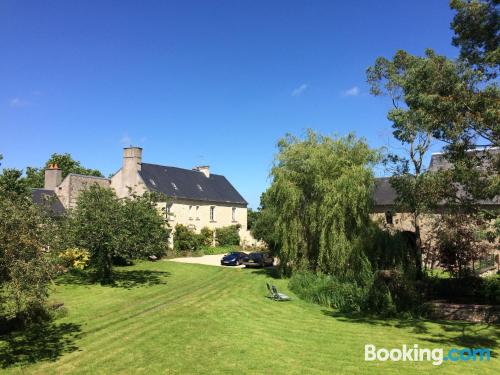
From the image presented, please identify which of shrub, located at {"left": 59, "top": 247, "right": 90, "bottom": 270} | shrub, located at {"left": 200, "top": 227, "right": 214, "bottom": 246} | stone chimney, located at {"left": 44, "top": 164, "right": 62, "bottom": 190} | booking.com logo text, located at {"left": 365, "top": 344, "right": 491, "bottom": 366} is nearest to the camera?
booking.com logo text, located at {"left": 365, "top": 344, "right": 491, "bottom": 366}

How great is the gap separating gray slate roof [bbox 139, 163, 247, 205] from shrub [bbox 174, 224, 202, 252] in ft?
10.5

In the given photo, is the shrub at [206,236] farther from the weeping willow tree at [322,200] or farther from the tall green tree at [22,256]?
the tall green tree at [22,256]

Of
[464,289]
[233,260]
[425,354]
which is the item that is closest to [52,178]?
[233,260]

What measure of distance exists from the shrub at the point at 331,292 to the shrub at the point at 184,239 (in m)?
20.7

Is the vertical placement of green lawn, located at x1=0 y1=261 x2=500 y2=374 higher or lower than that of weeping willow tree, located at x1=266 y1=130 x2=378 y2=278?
lower

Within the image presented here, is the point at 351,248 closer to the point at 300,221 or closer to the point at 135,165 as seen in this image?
the point at 300,221

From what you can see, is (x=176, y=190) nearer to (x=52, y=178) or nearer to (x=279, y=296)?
(x=52, y=178)

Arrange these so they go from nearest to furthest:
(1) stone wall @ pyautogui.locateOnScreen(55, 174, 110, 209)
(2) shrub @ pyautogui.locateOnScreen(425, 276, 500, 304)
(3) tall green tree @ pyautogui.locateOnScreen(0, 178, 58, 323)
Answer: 1. (3) tall green tree @ pyautogui.locateOnScreen(0, 178, 58, 323)
2. (2) shrub @ pyautogui.locateOnScreen(425, 276, 500, 304)
3. (1) stone wall @ pyautogui.locateOnScreen(55, 174, 110, 209)

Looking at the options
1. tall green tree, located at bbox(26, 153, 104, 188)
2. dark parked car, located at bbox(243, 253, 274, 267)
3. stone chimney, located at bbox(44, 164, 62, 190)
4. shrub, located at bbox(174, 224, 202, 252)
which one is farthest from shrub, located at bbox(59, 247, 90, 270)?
tall green tree, located at bbox(26, 153, 104, 188)

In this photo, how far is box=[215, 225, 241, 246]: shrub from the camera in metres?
43.8

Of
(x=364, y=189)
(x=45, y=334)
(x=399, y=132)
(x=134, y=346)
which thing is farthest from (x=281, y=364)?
(x=399, y=132)

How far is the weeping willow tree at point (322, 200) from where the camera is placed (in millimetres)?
19094

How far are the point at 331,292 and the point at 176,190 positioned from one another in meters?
26.4

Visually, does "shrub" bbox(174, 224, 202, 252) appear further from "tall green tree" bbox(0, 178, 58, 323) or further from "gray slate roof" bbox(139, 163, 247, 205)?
"tall green tree" bbox(0, 178, 58, 323)
